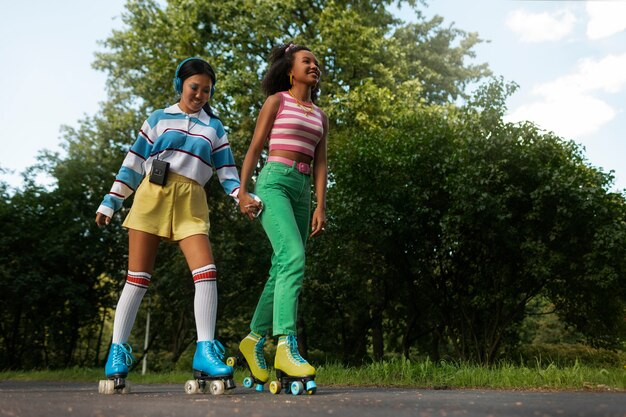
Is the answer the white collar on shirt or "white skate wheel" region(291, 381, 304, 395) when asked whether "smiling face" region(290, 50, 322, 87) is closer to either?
the white collar on shirt

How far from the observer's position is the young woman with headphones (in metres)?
4.54

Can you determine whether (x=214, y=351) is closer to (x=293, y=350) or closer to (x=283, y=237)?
(x=293, y=350)

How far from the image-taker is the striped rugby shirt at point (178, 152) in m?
4.71

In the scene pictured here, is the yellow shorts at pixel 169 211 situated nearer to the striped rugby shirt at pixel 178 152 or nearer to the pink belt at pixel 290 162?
the striped rugby shirt at pixel 178 152

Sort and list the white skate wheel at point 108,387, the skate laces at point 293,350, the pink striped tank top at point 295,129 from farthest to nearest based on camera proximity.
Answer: the pink striped tank top at point 295,129, the white skate wheel at point 108,387, the skate laces at point 293,350

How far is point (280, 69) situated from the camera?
16.3ft

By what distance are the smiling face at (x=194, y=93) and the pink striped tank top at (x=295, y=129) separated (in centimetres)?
58

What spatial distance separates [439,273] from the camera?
14500 millimetres

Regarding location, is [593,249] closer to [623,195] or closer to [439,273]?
[623,195]

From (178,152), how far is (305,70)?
1.03 meters

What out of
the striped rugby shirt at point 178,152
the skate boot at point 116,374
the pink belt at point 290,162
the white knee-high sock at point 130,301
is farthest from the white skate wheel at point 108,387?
the pink belt at point 290,162

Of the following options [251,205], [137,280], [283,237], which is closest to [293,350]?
[283,237]

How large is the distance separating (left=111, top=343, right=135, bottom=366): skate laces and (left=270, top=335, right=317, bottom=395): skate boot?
3.31ft

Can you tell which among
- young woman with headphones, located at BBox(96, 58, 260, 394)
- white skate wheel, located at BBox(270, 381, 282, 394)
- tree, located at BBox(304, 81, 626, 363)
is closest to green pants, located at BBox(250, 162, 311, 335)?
young woman with headphones, located at BBox(96, 58, 260, 394)
